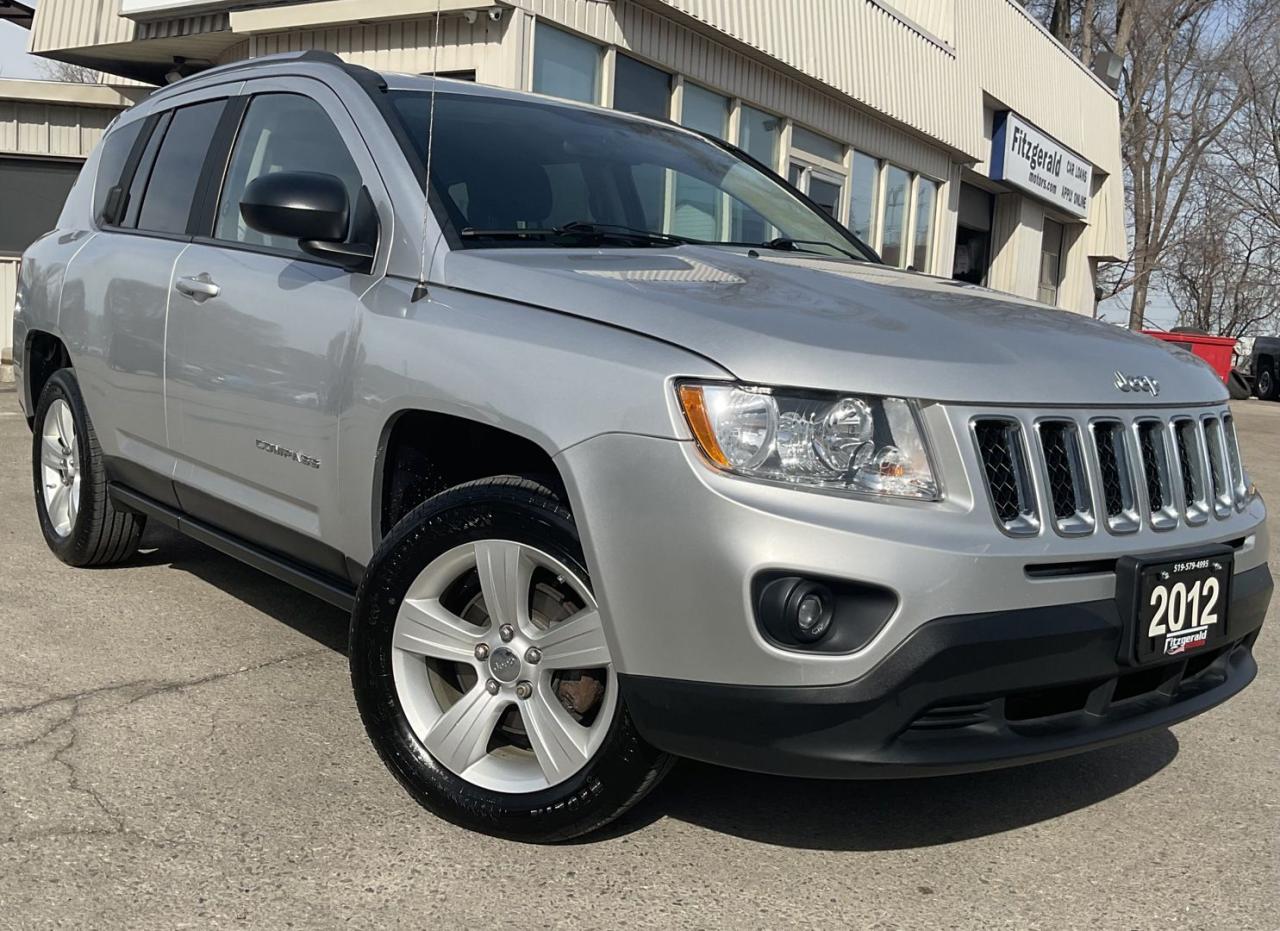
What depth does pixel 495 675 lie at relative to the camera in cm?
280

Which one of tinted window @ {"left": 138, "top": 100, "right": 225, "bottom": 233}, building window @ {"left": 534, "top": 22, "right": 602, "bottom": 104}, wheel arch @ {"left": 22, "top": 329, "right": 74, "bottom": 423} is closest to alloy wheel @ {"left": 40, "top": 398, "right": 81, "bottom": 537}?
wheel arch @ {"left": 22, "top": 329, "right": 74, "bottom": 423}

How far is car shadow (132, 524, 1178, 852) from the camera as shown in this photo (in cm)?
291

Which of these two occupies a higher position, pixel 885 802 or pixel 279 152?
pixel 279 152

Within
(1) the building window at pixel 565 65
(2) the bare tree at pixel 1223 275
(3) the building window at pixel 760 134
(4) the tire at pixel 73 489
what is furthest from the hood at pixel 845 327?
(2) the bare tree at pixel 1223 275

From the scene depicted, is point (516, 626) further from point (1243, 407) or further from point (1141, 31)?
point (1141, 31)

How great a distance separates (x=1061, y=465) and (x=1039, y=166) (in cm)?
1801

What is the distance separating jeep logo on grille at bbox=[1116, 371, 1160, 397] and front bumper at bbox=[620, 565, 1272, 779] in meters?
0.50

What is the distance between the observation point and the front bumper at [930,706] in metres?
2.32

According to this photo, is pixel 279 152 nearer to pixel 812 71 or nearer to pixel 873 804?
pixel 873 804

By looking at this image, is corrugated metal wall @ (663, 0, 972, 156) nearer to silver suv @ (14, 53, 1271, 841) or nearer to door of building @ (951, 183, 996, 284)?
door of building @ (951, 183, 996, 284)

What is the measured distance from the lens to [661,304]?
8.41ft

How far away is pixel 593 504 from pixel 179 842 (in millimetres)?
1137

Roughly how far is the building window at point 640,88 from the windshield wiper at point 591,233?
19.5 ft

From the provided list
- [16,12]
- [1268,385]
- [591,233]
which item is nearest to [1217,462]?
[591,233]
